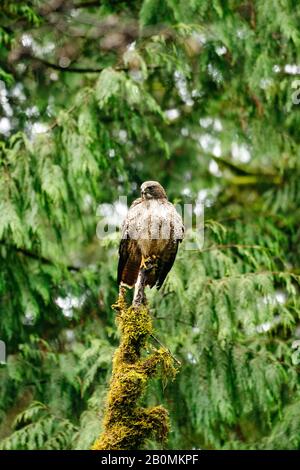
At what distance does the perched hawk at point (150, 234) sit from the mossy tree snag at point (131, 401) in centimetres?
71

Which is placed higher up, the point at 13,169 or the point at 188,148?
the point at 188,148

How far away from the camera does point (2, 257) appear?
735 centimetres

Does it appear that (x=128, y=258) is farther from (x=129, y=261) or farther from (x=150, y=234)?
(x=150, y=234)

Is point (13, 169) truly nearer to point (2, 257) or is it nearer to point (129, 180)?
point (2, 257)

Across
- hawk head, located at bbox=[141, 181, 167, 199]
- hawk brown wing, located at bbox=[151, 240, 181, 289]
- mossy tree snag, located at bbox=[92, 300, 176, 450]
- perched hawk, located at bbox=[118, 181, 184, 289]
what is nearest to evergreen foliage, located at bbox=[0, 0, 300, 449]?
hawk brown wing, located at bbox=[151, 240, 181, 289]

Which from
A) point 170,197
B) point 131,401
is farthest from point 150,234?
point 170,197

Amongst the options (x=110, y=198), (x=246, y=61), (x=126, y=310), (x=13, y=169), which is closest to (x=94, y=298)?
(x=110, y=198)

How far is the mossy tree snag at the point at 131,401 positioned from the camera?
4.59m

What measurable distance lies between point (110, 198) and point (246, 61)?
4.82ft

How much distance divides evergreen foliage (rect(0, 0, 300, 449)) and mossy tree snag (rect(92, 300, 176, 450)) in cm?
183

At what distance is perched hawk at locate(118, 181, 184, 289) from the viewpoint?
552cm

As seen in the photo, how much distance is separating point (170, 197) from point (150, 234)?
287cm

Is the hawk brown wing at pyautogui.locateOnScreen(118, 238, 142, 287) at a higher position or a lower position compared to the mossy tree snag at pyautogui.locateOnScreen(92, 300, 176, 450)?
higher

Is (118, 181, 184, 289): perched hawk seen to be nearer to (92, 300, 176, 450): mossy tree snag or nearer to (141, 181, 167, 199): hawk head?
(141, 181, 167, 199): hawk head
